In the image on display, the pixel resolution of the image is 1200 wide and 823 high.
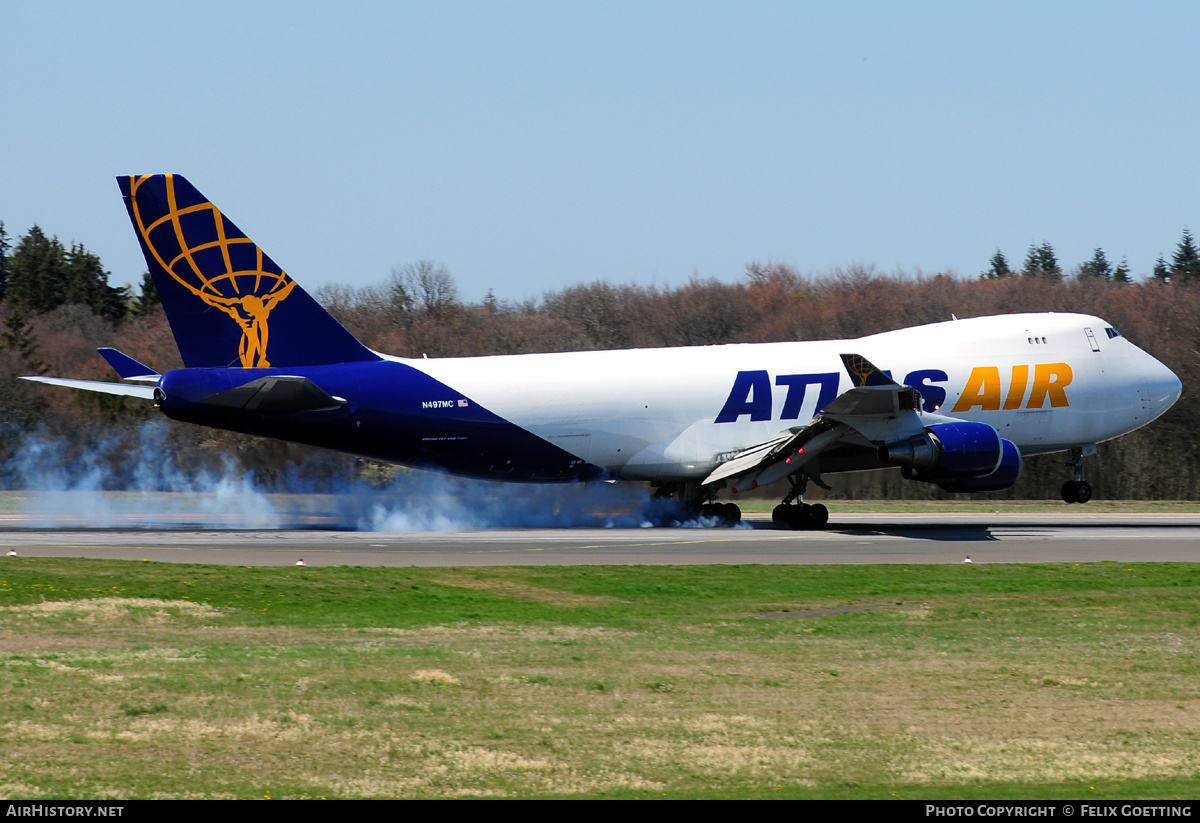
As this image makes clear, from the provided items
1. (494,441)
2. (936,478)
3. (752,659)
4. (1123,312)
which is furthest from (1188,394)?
(752,659)

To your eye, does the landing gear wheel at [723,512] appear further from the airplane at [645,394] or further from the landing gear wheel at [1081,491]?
the landing gear wheel at [1081,491]

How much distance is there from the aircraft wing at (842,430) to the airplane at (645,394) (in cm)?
6

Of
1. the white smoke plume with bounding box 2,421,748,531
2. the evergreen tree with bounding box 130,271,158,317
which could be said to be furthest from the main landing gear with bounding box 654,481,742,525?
the evergreen tree with bounding box 130,271,158,317

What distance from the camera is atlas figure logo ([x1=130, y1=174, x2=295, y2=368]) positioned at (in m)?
33.8

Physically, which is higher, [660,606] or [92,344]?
[92,344]

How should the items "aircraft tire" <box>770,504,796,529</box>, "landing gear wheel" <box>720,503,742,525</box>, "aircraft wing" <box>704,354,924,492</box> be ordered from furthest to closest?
"landing gear wheel" <box>720,503,742,525</box> < "aircraft tire" <box>770,504,796,529</box> < "aircraft wing" <box>704,354,924,492</box>

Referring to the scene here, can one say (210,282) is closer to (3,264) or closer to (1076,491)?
(1076,491)

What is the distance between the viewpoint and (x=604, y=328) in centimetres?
8950

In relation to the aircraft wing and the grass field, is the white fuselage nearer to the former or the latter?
the aircraft wing

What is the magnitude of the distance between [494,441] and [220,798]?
86.4 feet

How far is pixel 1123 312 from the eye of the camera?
73.7 m

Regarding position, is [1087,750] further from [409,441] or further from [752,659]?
[409,441]

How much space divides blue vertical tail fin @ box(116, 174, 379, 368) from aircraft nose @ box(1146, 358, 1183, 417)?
81.6 ft

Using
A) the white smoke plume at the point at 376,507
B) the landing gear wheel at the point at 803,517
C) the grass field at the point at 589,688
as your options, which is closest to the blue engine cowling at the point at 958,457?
the landing gear wheel at the point at 803,517
